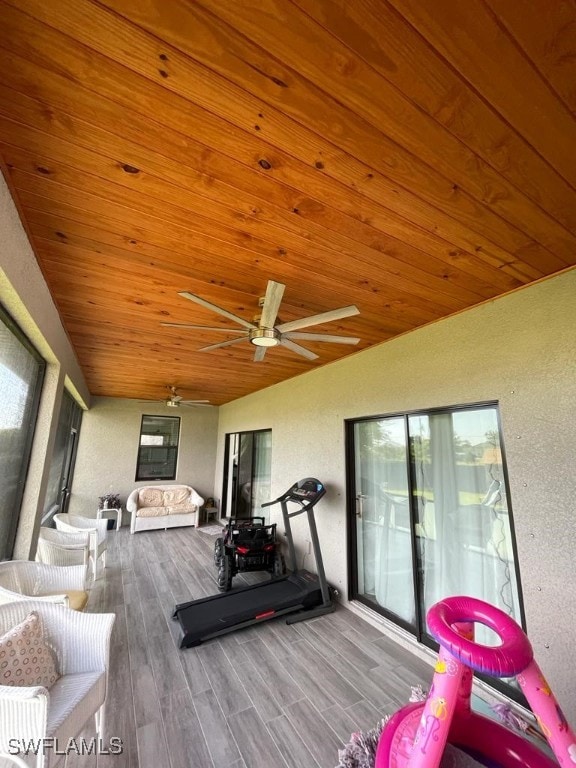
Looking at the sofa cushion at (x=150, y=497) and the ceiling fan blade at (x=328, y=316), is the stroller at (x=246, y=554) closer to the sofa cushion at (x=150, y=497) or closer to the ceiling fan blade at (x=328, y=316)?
the ceiling fan blade at (x=328, y=316)

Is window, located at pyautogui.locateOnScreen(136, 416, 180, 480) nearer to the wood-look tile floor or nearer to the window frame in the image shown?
the window frame

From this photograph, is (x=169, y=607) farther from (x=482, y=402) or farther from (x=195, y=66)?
(x=195, y=66)

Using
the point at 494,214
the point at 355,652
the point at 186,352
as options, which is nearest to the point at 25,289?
the point at 186,352

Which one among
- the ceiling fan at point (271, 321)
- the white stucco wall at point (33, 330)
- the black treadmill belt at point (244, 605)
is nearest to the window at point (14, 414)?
the white stucco wall at point (33, 330)

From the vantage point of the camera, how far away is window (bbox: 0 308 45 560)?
2.11m

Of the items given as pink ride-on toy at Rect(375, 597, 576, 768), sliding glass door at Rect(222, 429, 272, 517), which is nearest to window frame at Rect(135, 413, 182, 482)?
sliding glass door at Rect(222, 429, 272, 517)

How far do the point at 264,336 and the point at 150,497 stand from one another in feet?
20.1

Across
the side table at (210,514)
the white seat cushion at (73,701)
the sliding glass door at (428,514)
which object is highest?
the sliding glass door at (428,514)

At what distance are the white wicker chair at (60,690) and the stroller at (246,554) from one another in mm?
2083

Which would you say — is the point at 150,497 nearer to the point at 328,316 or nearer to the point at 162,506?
the point at 162,506

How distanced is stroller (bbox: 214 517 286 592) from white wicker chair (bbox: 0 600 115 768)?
208 centimetres

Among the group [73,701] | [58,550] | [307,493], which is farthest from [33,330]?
[307,493]

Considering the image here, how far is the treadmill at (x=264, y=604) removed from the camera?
285 centimetres

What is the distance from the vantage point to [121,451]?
707cm
